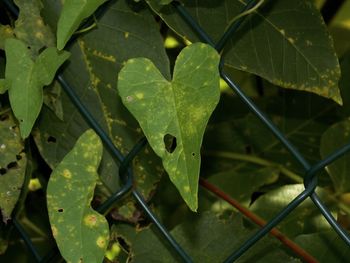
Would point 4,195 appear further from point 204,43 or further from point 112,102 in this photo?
point 204,43

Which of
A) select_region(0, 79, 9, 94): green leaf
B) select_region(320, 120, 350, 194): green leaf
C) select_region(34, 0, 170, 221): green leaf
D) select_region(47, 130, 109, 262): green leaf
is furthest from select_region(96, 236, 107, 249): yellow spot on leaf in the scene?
select_region(320, 120, 350, 194): green leaf

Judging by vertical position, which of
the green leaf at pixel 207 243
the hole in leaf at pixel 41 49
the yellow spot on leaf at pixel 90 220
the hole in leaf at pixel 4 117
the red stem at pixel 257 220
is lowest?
the red stem at pixel 257 220

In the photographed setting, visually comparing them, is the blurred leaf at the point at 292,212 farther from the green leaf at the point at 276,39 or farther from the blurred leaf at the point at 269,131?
the green leaf at the point at 276,39

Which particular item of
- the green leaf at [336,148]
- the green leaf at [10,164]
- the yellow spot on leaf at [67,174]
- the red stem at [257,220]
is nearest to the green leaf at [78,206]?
the yellow spot on leaf at [67,174]

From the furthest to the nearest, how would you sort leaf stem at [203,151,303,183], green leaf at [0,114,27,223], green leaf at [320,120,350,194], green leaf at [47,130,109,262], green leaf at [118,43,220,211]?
1. leaf stem at [203,151,303,183]
2. green leaf at [320,120,350,194]
3. green leaf at [0,114,27,223]
4. green leaf at [47,130,109,262]
5. green leaf at [118,43,220,211]

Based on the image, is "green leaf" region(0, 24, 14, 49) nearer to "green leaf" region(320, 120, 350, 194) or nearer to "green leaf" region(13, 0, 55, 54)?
"green leaf" region(13, 0, 55, 54)

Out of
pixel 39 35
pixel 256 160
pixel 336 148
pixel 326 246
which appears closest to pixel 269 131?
pixel 256 160
